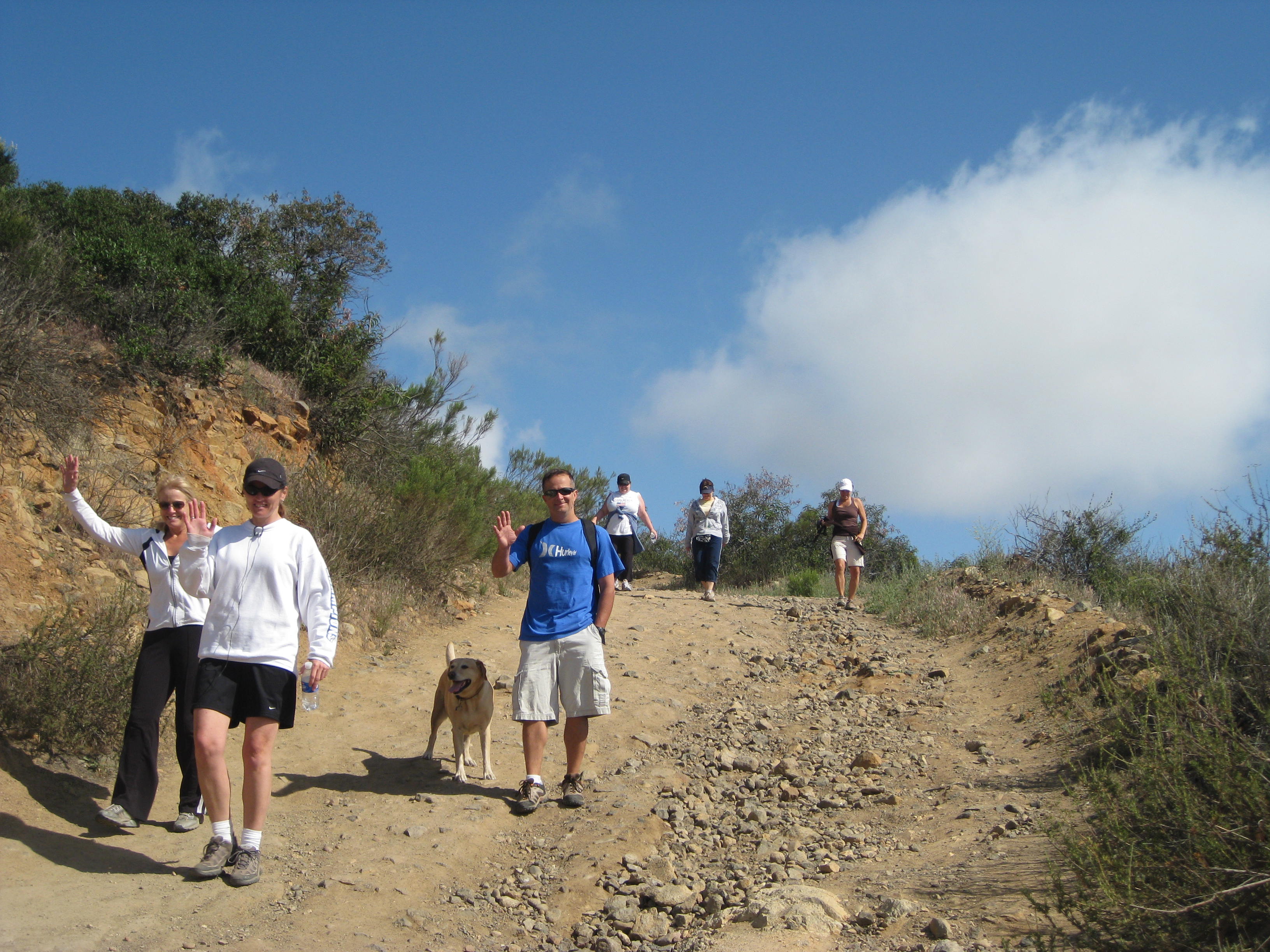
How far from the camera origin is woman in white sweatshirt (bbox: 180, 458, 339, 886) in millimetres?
4062

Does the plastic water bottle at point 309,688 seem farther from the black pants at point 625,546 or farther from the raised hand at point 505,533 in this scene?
the black pants at point 625,546

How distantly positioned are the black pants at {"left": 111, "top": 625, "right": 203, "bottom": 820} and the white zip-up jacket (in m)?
0.05

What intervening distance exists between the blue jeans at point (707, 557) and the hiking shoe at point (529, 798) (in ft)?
24.2

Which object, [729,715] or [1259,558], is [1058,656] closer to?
[1259,558]

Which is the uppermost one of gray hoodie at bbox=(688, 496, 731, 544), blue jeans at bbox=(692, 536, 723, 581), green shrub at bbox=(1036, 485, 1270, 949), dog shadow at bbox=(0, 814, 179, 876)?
gray hoodie at bbox=(688, 496, 731, 544)

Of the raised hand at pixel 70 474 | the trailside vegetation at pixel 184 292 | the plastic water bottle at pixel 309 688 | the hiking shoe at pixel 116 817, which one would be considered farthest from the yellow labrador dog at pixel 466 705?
the trailside vegetation at pixel 184 292

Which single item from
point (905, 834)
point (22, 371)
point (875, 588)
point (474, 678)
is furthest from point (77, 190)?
point (905, 834)

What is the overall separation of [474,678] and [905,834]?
8.87 feet

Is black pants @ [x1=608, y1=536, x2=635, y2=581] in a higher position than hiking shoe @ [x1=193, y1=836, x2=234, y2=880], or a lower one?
higher

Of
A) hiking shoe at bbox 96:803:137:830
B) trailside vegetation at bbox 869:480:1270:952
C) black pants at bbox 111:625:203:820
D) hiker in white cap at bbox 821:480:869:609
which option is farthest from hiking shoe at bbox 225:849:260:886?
hiker in white cap at bbox 821:480:869:609

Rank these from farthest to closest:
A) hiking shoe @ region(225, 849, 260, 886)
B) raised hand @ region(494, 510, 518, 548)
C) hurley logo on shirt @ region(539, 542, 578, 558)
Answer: hurley logo on shirt @ region(539, 542, 578, 558), raised hand @ region(494, 510, 518, 548), hiking shoe @ region(225, 849, 260, 886)

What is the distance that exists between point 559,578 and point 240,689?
196 centimetres

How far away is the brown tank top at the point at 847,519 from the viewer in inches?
464

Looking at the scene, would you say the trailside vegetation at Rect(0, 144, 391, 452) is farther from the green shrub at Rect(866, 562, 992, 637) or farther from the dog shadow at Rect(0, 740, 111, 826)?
the green shrub at Rect(866, 562, 992, 637)
